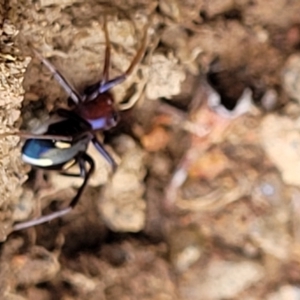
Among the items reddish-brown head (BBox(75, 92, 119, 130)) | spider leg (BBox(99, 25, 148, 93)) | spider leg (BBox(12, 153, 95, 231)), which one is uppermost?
spider leg (BBox(99, 25, 148, 93))

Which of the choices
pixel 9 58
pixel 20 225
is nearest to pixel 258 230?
pixel 20 225

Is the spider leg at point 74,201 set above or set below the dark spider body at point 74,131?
below

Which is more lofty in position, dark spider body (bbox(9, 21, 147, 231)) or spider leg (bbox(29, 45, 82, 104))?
spider leg (bbox(29, 45, 82, 104))

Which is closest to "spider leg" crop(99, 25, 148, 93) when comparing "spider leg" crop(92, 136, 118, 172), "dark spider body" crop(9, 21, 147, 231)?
"dark spider body" crop(9, 21, 147, 231)

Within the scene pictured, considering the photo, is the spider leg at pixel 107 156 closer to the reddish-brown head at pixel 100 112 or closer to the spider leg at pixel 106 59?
the reddish-brown head at pixel 100 112

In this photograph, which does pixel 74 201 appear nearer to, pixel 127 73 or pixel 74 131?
pixel 74 131

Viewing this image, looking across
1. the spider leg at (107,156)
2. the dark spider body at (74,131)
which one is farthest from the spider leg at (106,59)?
the spider leg at (107,156)

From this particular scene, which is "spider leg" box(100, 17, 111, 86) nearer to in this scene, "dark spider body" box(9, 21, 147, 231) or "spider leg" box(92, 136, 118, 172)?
"dark spider body" box(9, 21, 147, 231)

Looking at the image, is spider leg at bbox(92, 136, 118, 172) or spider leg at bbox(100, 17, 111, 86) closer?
spider leg at bbox(100, 17, 111, 86)
